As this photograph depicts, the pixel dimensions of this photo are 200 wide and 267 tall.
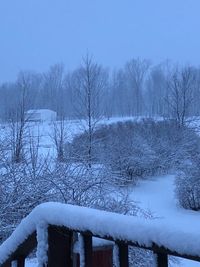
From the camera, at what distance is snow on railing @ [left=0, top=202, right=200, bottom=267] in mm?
1249

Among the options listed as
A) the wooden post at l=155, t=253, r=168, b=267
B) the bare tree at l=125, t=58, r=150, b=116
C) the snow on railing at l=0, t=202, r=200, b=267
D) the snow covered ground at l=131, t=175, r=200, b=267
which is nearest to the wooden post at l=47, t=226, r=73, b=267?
the snow on railing at l=0, t=202, r=200, b=267

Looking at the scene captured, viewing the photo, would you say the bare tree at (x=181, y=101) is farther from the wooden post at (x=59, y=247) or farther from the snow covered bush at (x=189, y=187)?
the wooden post at (x=59, y=247)

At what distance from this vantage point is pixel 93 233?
1484 millimetres

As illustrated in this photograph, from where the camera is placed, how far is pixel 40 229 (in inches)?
66.5

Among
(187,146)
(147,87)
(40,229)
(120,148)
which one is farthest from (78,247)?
(147,87)

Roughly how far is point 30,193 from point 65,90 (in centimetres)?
8470

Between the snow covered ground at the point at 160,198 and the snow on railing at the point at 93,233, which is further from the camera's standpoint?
the snow covered ground at the point at 160,198

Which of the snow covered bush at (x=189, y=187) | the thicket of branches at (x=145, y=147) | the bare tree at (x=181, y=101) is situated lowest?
the snow covered bush at (x=189, y=187)

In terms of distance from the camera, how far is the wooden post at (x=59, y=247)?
166cm

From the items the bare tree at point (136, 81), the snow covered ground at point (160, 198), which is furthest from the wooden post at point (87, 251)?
the bare tree at point (136, 81)

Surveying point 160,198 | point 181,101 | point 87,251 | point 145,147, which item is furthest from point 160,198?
point 181,101

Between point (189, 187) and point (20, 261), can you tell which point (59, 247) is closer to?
point (20, 261)

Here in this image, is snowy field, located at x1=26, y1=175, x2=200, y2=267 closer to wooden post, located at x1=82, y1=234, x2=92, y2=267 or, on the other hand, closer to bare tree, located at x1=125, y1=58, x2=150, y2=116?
wooden post, located at x1=82, y1=234, x2=92, y2=267

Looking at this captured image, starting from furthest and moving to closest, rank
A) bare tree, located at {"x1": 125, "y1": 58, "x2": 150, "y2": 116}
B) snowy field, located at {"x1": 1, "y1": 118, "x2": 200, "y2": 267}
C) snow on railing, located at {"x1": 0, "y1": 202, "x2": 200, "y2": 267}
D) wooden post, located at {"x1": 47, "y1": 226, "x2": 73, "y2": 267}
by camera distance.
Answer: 1. bare tree, located at {"x1": 125, "y1": 58, "x2": 150, "y2": 116}
2. snowy field, located at {"x1": 1, "y1": 118, "x2": 200, "y2": 267}
3. wooden post, located at {"x1": 47, "y1": 226, "x2": 73, "y2": 267}
4. snow on railing, located at {"x1": 0, "y1": 202, "x2": 200, "y2": 267}
